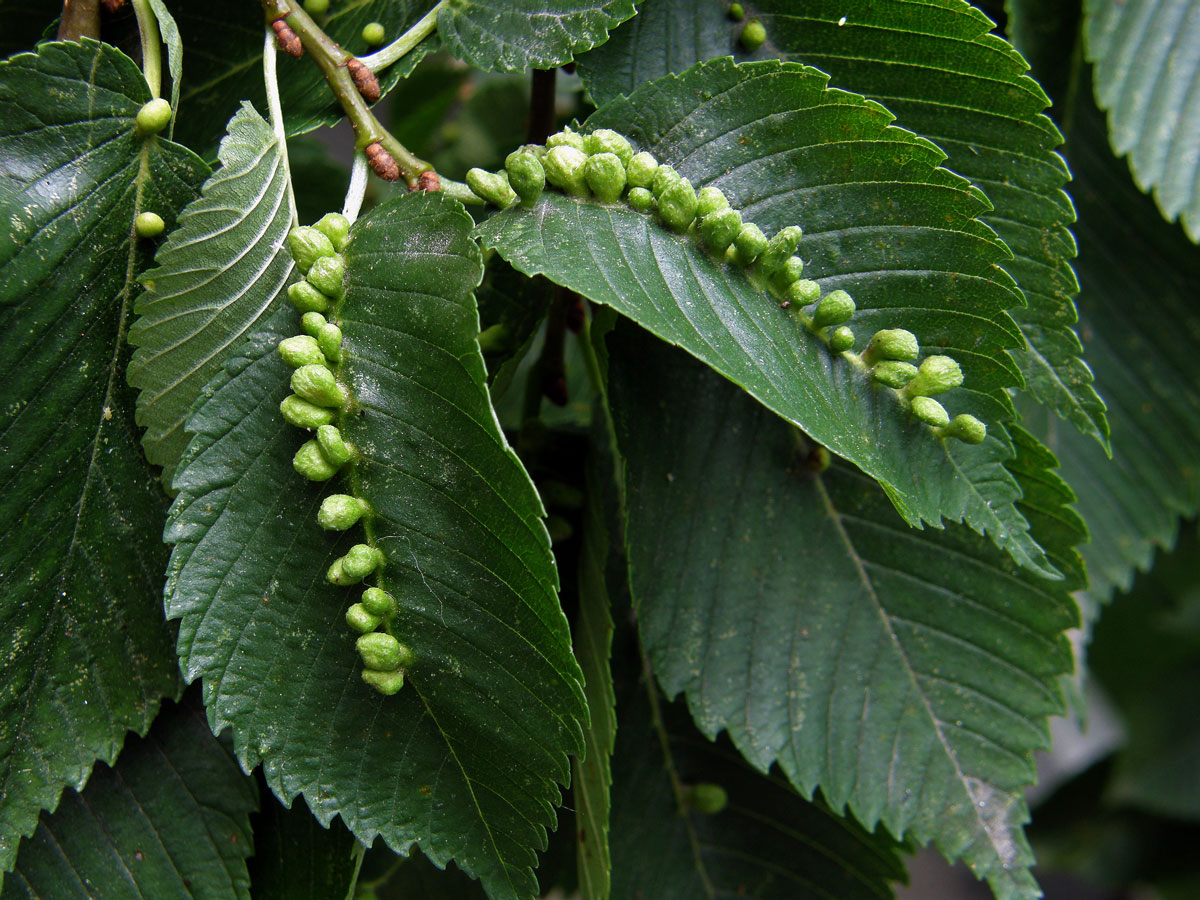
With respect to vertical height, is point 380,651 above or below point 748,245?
below

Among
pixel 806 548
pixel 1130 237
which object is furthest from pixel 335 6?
pixel 1130 237

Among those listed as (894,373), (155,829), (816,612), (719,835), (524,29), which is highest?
(524,29)

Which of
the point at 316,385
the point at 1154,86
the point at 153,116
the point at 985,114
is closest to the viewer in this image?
the point at 316,385

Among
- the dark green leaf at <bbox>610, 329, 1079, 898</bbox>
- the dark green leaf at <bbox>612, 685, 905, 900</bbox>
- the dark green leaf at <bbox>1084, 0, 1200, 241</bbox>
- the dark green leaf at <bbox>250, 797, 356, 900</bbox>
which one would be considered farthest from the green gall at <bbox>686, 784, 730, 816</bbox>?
the dark green leaf at <bbox>1084, 0, 1200, 241</bbox>

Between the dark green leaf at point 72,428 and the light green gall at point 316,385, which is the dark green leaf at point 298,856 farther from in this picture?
the light green gall at point 316,385

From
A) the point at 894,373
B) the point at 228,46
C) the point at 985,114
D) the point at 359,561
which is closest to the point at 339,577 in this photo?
the point at 359,561

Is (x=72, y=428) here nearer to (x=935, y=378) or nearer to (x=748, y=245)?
(x=748, y=245)

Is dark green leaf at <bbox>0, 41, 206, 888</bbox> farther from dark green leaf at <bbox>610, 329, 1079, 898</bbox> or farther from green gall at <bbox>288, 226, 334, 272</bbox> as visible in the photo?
dark green leaf at <bbox>610, 329, 1079, 898</bbox>

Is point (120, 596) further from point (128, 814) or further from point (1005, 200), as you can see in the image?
point (1005, 200)
